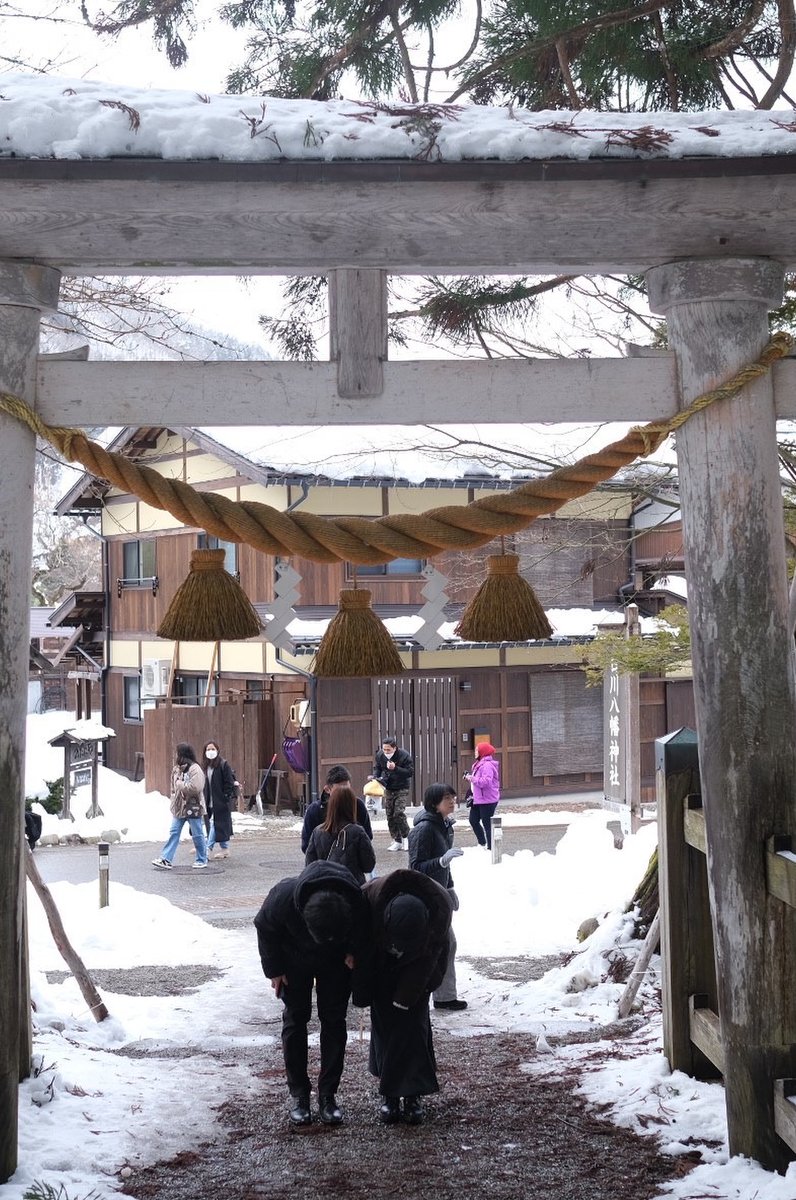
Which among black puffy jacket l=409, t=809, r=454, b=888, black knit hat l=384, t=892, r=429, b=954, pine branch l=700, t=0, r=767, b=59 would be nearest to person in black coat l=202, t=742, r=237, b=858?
black puffy jacket l=409, t=809, r=454, b=888

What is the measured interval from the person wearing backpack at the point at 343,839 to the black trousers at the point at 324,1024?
2.11 m

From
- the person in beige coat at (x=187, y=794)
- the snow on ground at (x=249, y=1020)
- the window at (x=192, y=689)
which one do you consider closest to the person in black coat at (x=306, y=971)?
the snow on ground at (x=249, y=1020)

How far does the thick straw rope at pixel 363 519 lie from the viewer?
4.62 m

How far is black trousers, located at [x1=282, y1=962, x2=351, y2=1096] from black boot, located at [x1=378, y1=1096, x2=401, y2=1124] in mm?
253

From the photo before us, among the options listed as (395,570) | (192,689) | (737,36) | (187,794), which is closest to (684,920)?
(737,36)

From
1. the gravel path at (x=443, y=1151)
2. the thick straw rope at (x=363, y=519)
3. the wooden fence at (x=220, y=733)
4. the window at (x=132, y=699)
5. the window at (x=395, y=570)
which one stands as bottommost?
the gravel path at (x=443, y=1151)

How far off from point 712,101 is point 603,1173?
20.1 ft

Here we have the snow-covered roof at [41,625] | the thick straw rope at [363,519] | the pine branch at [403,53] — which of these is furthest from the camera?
the snow-covered roof at [41,625]

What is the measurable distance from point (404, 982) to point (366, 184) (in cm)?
355

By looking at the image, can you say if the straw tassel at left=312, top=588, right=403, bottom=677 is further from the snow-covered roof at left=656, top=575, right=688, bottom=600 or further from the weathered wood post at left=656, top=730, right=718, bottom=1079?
the snow-covered roof at left=656, top=575, right=688, bottom=600

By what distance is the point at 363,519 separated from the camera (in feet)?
A: 15.1

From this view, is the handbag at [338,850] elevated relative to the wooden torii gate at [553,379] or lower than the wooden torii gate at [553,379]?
lower

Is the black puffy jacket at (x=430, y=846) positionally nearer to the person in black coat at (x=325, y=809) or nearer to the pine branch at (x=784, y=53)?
the person in black coat at (x=325, y=809)

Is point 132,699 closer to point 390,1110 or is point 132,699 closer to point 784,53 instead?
point 390,1110
